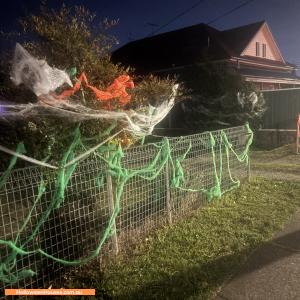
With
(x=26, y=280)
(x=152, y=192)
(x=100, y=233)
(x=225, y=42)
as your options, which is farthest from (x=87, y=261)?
(x=225, y=42)

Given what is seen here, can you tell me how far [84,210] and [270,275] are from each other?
7.19ft

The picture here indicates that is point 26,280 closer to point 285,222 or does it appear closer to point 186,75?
point 285,222

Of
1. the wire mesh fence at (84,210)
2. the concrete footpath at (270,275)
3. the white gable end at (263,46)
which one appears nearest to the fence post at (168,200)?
the wire mesh fence at (84,210)

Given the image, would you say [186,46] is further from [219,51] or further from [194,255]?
[194,255]

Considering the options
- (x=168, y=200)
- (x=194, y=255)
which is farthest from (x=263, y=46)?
(x=194, y=255)

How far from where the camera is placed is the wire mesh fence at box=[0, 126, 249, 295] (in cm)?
361

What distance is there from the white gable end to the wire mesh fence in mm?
23621

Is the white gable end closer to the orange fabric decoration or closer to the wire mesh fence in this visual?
the wire mesh fence

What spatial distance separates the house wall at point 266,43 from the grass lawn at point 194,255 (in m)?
23.4

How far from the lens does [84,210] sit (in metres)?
A: 4.09

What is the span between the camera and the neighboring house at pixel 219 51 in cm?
2395

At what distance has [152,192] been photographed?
505cm

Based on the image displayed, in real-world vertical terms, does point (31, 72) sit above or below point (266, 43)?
below

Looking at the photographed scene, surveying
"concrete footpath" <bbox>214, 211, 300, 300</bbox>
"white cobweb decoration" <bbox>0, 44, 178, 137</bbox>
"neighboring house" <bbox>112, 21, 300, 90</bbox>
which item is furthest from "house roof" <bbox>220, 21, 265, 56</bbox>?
"white cobweb decoration" <bbox>0, 44, 178, 137</bbox>
